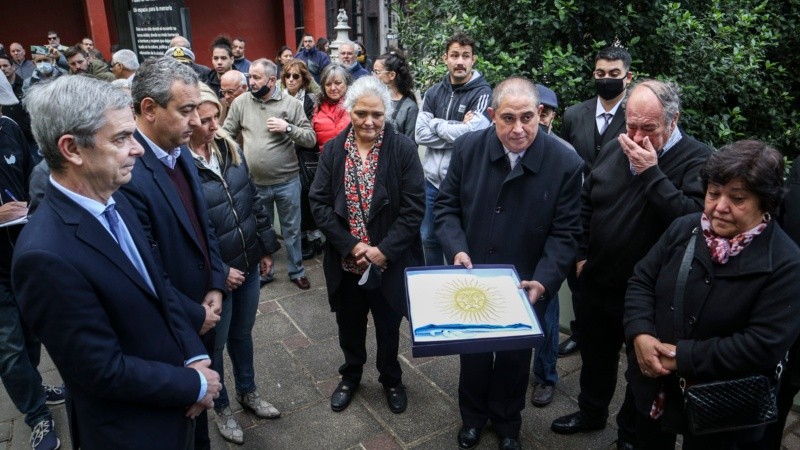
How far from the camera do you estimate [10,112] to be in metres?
6.30

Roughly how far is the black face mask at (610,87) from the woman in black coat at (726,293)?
64.4 inches

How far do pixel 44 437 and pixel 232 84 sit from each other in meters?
3.15

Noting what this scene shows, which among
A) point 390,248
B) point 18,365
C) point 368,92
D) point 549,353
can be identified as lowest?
point 549,353

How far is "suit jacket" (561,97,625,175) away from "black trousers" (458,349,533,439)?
1481mm

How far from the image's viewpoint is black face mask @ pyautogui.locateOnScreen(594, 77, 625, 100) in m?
3.62

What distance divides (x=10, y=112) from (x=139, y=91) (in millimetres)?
5337

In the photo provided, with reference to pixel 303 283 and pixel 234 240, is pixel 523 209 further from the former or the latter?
pixel 303 283

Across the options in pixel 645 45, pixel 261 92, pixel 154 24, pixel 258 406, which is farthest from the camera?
pixel 154 24

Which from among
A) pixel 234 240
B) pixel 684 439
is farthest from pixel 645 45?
pixel 234 240

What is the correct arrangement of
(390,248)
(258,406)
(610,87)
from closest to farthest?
(390,248) < (258,406) < (610,87)

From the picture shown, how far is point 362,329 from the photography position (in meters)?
3.41

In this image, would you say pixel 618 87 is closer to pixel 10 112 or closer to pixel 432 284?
pixel 432 284

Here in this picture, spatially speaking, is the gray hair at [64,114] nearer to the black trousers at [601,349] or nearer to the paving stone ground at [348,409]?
the paving stone ground at [348,409]

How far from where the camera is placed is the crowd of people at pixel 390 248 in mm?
1660
